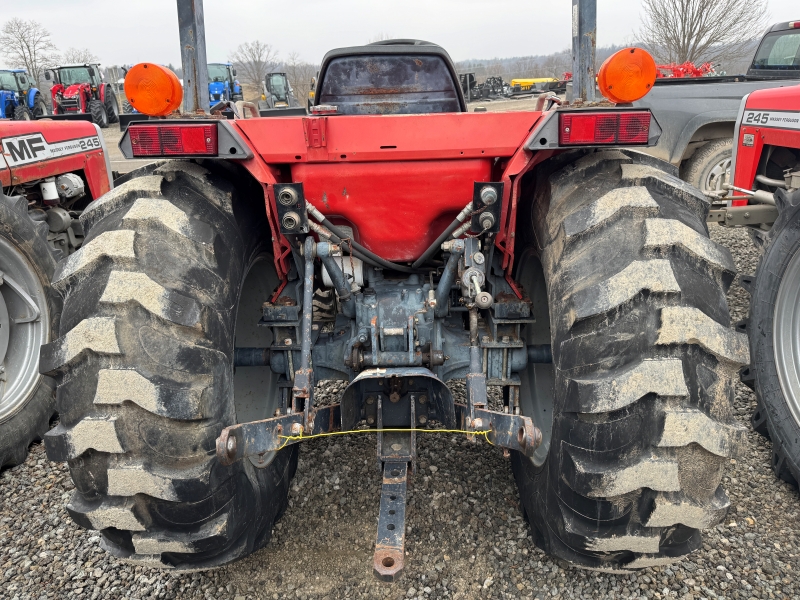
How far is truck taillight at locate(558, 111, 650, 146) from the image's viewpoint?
203 cm

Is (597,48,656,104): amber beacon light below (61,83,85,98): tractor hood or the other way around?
below

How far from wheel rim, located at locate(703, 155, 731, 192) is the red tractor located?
2017 centimetres

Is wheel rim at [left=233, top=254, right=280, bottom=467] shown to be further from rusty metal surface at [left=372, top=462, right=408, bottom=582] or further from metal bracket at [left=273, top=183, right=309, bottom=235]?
rusty metal surface at [left=372, top=462, right=408, bottom=582]

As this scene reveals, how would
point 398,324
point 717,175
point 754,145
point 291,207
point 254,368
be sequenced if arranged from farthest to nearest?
point 717,175 → point 754,145 → point 254,368 → point 398,324 → point 291,207

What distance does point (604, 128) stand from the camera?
2.04 metres

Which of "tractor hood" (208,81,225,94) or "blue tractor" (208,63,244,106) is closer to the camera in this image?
"tractor hood" (208,81,225,94)

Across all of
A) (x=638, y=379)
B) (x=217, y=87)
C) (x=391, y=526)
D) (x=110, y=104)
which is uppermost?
(x=217, y=87)

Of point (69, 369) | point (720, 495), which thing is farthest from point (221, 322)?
point (720, 495)

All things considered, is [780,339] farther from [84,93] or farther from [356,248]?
[84,93]

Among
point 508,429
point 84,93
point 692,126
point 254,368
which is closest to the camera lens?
point 508,429

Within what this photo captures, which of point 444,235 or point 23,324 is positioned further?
point 23,324

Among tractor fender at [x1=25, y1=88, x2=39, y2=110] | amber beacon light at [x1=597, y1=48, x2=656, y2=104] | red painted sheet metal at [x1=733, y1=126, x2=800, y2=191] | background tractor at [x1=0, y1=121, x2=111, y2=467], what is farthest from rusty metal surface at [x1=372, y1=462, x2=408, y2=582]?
tractor fender at [x1=25, y1=88, x2=39, y2=110]

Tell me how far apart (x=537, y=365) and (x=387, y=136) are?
1442 millimetres

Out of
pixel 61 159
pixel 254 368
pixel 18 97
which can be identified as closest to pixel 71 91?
pixel 18 97
